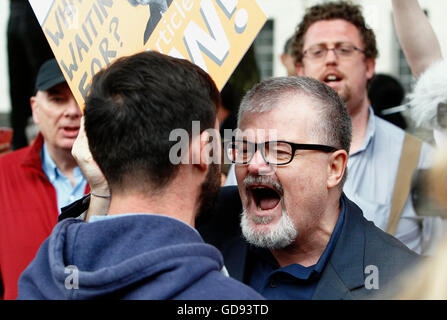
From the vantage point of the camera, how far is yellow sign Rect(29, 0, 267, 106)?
6.76 feet

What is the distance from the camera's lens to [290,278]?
85.6 inches

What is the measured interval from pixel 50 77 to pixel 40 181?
1.83ft

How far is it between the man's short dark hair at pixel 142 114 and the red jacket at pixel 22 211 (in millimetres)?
1347

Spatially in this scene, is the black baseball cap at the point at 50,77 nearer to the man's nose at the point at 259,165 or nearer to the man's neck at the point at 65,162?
the man's neck at the point at 65,162

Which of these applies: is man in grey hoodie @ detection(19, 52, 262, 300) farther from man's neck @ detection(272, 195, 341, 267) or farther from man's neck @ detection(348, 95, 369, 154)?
man's neck @ detection(348, 95, 369, 154)

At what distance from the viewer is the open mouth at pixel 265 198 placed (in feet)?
7.62

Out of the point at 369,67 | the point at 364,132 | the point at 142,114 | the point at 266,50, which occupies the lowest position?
the point at 364,132

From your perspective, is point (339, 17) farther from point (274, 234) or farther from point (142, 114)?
point (142, 114)

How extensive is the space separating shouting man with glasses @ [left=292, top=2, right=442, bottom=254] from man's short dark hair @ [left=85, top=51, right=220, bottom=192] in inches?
56.6

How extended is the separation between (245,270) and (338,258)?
354mm

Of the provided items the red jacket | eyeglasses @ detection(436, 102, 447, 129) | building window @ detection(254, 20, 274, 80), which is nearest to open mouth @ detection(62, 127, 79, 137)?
the red jacket

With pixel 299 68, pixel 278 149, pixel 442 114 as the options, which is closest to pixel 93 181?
pixel 278 149

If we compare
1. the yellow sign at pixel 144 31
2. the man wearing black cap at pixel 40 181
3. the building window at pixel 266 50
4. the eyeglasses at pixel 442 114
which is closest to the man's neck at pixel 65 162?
the man wearing black cap at pixel 40 181

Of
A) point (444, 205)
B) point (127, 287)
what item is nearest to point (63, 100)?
point (127, 287)
